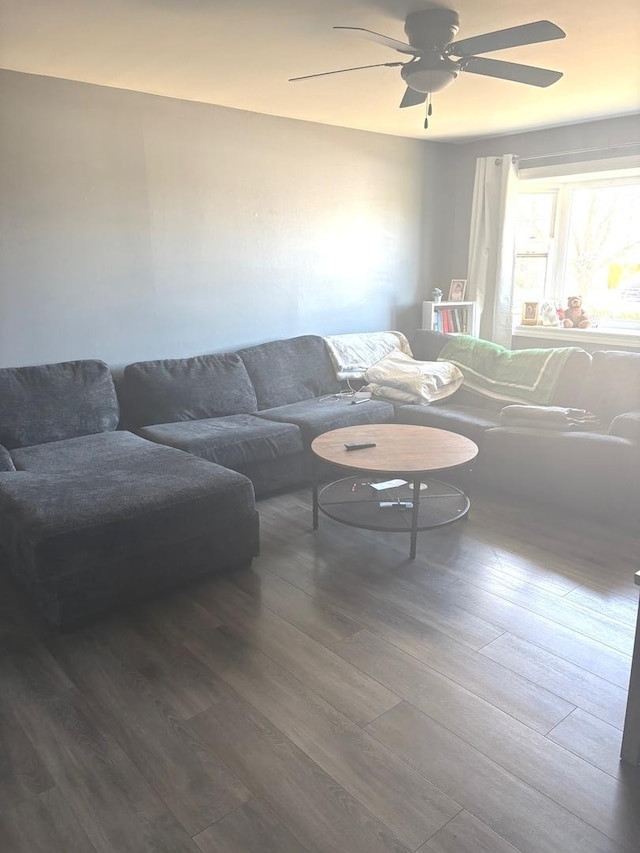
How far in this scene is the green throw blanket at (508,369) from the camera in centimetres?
408

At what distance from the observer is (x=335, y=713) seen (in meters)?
1.96

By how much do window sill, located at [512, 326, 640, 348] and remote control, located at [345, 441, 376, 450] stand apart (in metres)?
2.44

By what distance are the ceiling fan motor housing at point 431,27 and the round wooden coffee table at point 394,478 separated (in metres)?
1.75

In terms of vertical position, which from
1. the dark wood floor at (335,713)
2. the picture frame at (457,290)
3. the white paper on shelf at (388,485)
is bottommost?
the dark wood floor at (335,713)

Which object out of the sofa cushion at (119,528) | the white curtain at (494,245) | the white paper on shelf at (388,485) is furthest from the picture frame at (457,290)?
the sofa cushion at (119,528)

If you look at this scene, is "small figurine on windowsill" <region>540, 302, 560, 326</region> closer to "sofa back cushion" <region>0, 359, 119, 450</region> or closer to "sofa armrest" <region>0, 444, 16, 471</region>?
"sofa back cushion" <region>0, 359, 119, 450</region>

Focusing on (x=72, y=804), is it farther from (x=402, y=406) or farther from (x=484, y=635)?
(x=402, y=406)

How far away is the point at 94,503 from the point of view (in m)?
2.45

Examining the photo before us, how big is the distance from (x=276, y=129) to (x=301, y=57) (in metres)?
1.41

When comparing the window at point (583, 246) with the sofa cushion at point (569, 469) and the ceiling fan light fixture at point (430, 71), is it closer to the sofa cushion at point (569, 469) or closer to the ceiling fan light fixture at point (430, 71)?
the sofa cushion at point (569, 469)

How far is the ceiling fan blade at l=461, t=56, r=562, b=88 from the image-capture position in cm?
255

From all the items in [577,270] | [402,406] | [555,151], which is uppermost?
[555,151]

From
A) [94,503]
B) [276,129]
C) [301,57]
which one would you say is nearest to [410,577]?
[94,503]

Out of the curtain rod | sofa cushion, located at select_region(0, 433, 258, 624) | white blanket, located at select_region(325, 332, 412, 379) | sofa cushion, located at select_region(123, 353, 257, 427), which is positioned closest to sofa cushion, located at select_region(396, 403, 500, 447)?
white blanket, located at select_region(325, 332, 412, 379)
